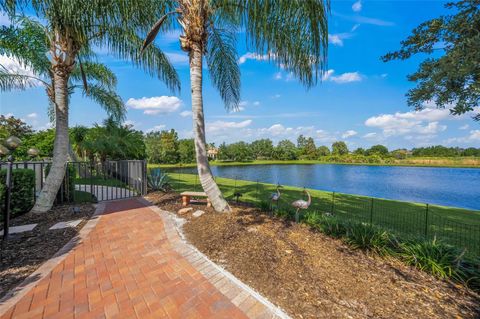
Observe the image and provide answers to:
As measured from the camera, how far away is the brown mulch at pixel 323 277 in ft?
7.06

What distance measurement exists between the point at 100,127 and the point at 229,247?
20024mm

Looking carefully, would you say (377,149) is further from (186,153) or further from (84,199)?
(84,199)

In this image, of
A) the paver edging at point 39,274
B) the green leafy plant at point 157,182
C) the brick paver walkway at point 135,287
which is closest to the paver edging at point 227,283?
the brick paver walkway at point 135,287

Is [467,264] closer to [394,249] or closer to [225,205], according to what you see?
[394,249]

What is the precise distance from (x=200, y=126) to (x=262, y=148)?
72408 millimetres

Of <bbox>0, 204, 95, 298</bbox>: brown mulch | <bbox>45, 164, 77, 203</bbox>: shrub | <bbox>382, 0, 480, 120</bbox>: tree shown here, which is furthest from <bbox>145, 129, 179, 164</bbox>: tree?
<bbox>382, 0, 480, 120</bbox>: tree

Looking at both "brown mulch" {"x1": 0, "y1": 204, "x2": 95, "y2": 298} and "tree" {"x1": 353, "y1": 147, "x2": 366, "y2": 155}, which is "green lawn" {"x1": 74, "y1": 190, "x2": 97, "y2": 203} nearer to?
"brown mulch" {"x1": 0, "y1": 204, "x2": 95, "y2": 298}

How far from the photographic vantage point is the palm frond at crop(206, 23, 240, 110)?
610cm

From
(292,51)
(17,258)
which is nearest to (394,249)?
(292,51)

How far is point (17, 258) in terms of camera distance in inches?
124

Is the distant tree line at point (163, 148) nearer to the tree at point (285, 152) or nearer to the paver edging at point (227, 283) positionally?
the tree at point (285, 152)

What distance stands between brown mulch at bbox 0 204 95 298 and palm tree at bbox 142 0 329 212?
2995 millimetres

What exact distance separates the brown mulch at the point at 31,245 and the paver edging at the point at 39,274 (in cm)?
7

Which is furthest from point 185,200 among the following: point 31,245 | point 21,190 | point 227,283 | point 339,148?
point 339,148
